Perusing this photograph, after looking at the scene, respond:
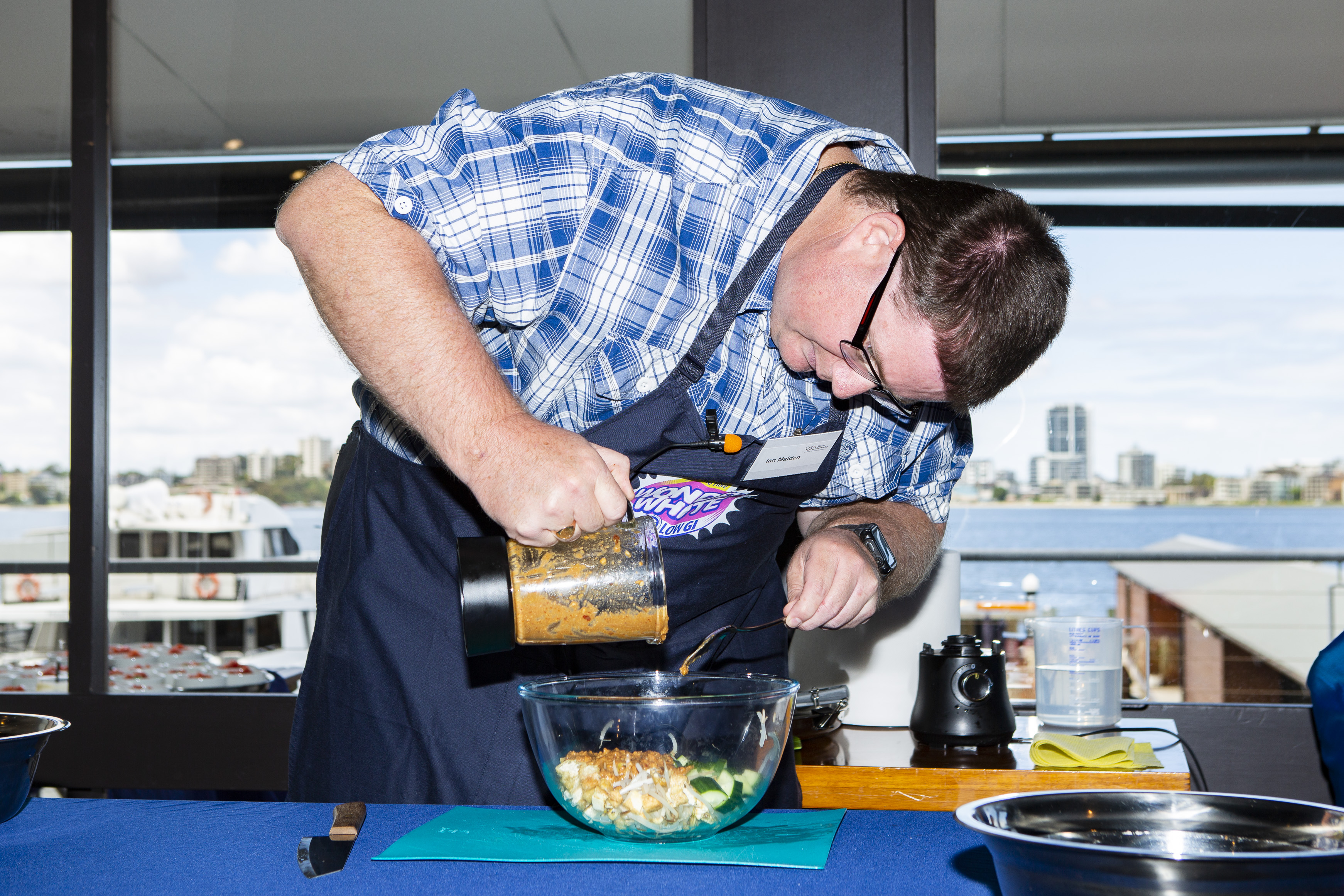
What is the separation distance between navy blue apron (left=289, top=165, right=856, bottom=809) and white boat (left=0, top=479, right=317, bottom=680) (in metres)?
1.43

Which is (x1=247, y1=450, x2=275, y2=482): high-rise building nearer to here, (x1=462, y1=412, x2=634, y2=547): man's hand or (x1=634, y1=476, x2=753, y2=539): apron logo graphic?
(x1=634, y1=476, x2=753, y2=539): apron logo graphic

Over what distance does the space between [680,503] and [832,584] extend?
215mm

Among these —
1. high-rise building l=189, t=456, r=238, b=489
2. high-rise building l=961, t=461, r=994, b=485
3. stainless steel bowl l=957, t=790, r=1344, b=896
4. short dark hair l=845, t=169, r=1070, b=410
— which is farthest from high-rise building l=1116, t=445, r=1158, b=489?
stainless steel bowl l=957, t=790, r=1344, b=896

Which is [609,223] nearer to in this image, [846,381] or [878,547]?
[846,381]

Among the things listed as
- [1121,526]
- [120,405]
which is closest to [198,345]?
[120,405]

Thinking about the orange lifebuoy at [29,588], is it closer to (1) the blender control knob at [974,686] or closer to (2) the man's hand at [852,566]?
(2) the man's hand at [852,566]

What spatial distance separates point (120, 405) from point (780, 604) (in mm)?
1760

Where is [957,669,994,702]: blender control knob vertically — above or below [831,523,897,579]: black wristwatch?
below

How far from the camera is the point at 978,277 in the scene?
Answer: 1069 mm

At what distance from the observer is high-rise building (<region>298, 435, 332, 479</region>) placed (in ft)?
23.8

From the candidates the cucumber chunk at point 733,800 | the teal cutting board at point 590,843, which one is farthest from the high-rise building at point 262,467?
the cucumber chunk at point 733,800

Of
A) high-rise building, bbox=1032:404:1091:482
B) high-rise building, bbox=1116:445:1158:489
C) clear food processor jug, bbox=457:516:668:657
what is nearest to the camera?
clear food processor jug, bbox=457:516:668:657

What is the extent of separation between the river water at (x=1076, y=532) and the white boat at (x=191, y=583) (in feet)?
0.65

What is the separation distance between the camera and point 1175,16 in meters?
2.67
